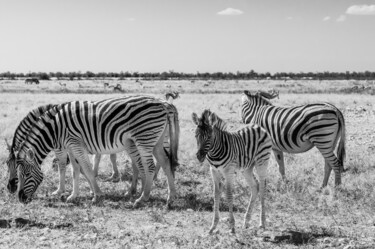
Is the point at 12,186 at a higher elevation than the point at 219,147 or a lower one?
lower

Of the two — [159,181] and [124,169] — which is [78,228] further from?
[124,169]

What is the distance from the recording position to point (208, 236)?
249 inches

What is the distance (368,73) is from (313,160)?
4111 inches

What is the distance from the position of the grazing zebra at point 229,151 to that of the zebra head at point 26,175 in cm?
362

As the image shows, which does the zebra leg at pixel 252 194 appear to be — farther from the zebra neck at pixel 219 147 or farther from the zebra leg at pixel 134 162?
the zebra leg at pixel 134 162

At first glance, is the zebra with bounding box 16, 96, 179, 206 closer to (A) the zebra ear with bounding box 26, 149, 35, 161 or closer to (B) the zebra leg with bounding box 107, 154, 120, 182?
(A) the zebra ear with bounding box 26, 149, 35, 161

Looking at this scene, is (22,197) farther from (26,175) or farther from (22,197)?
(26,175)

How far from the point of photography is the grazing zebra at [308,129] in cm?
927

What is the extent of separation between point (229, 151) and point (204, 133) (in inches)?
20.9

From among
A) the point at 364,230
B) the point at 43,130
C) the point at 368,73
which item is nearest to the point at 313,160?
the point at 364,230

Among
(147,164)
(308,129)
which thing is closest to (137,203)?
(147,164)

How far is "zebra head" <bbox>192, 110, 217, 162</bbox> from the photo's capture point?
6.06 meters

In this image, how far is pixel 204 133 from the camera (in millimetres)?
6109

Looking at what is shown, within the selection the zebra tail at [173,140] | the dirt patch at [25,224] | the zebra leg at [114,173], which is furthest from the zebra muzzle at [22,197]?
the zebra tail at [173,140]
